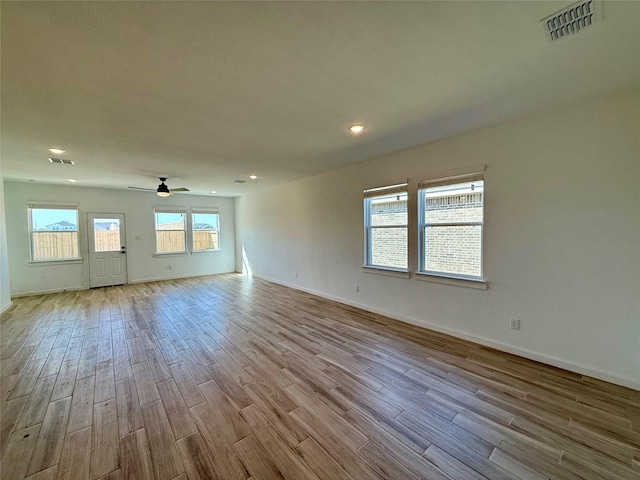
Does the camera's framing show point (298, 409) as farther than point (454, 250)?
No

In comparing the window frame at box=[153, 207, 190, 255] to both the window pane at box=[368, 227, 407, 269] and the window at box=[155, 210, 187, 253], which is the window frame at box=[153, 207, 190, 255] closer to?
the window at box=[155, 210, 187, 253]

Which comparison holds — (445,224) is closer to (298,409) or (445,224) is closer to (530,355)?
(530,355)

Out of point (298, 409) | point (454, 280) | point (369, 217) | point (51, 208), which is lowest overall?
point (298, 409)

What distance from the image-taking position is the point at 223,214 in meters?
9.02

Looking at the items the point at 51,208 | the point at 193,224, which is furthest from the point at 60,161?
the point at 193,224

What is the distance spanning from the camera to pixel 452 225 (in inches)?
138

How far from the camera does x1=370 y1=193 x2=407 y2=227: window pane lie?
4102 millimetres

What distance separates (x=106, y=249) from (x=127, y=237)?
577 millimetres

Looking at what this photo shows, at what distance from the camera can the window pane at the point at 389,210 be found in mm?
4102

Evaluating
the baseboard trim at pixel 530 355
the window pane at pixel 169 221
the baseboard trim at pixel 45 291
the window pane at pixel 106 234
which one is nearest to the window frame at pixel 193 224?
the window pane at pixel 169 221

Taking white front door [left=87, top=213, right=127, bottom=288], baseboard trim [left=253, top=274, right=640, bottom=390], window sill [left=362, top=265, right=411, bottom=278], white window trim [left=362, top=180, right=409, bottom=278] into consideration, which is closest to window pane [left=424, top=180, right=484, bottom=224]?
white window trim [left=362, top=180, right=409, bottom=278]

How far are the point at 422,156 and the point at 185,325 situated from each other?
453 cm

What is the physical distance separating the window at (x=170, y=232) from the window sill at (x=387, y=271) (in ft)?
21.0

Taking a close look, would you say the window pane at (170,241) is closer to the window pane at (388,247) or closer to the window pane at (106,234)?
the window pane at (106,234)
